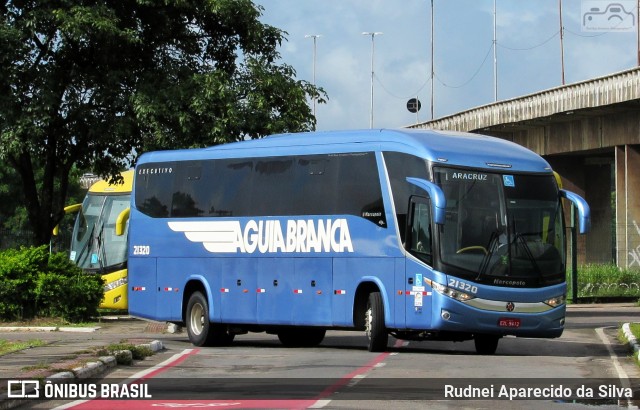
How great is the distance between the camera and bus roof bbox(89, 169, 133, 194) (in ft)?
130

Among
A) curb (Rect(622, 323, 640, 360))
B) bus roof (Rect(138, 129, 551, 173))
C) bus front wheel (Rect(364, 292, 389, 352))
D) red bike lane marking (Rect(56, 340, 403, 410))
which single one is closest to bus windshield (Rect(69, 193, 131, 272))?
bus roof (Rect(138, 129, 551, 173))

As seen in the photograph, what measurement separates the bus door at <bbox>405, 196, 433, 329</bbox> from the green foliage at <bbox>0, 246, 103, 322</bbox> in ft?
37.4

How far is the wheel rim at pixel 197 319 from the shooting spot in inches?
1040

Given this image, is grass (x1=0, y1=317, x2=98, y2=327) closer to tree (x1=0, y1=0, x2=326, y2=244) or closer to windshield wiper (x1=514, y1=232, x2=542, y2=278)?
tree (x1=0, y1=0, x2=326, y2=244)

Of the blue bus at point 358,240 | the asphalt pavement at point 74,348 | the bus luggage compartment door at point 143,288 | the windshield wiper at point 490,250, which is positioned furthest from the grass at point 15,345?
the windshield wiper at point 490,250

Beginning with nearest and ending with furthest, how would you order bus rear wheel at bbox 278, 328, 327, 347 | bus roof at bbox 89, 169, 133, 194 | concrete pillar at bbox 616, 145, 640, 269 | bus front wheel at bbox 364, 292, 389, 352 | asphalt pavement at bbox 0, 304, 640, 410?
asphalt pavement at bbox 0, 304, 640, 410 → bus front wheel at bbox 364, 292, 389, 352 → bus rear wheel at bbox 278, 328, 327, 347 → bus roof at bbox 89, 169, 133, 194 → concrete pillar at bbox 616, 145, 640, 269

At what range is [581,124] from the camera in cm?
5394

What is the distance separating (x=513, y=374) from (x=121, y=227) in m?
16.7

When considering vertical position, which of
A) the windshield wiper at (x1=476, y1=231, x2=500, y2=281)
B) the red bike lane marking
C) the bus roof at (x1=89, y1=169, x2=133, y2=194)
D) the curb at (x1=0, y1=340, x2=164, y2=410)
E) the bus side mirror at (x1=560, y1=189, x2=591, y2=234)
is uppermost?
the bus roof at (x1=89, y1=169, x2=133, y2=194)

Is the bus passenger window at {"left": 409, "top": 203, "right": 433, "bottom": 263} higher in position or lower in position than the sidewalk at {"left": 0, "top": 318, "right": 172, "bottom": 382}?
higher

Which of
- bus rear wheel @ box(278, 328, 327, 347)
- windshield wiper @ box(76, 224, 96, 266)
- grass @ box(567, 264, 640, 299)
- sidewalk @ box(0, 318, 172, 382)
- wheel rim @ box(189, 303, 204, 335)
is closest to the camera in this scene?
sidewalk @ box(0, 318, 172, 382)


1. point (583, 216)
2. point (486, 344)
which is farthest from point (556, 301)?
point (486, 344)

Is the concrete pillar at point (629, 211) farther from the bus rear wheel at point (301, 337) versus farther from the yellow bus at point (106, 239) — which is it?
the bus rear wheel at point (301, 337)

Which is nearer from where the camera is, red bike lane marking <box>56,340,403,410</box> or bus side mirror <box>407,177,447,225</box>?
red bike lane marking <box>56,340,403,410</box>
